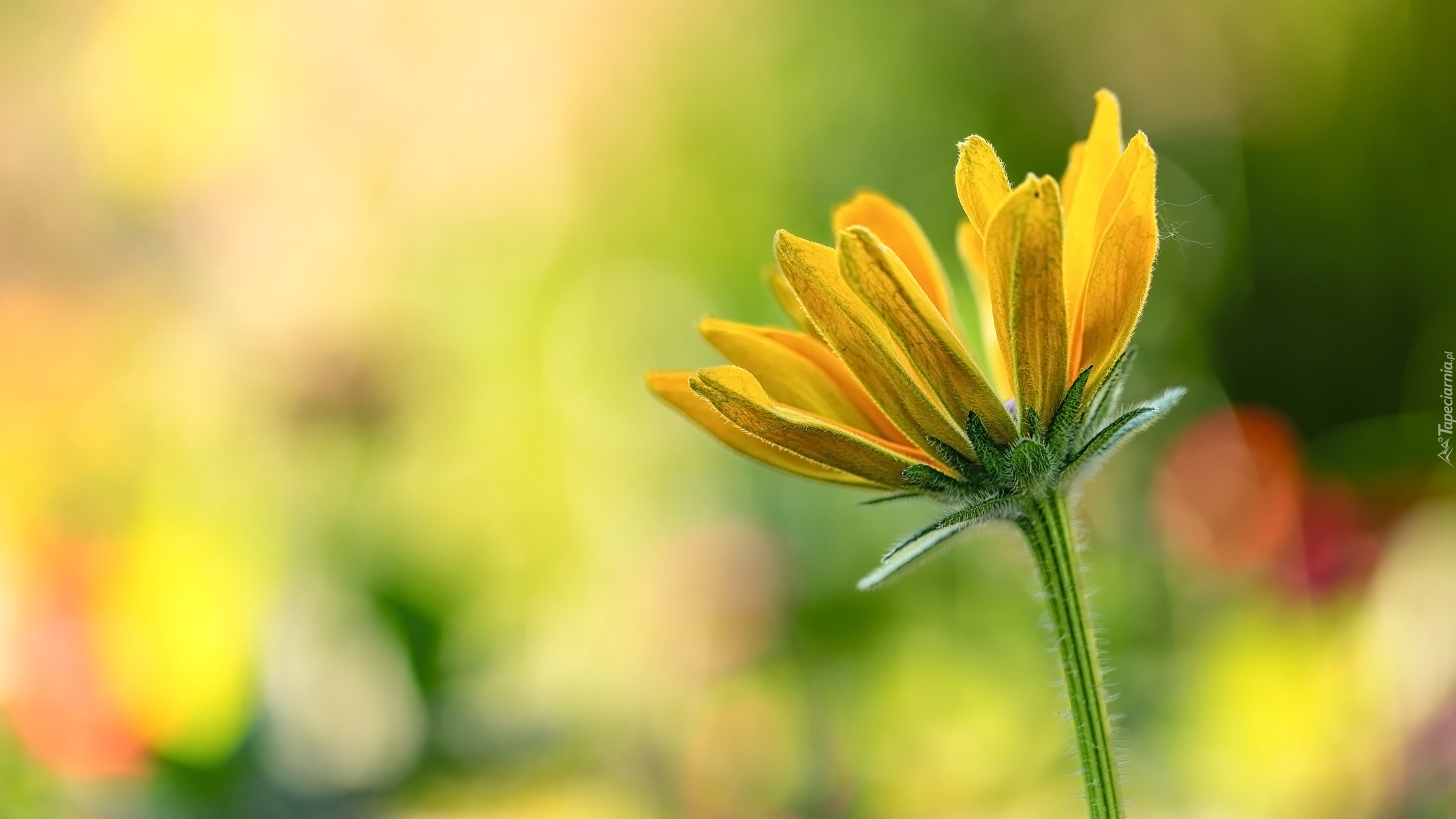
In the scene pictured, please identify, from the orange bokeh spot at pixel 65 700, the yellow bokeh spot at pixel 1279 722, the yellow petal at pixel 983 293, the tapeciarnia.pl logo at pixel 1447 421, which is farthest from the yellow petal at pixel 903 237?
the orange bokeh spot at pixel 65 700

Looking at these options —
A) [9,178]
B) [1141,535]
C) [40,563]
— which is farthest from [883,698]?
[9,178]

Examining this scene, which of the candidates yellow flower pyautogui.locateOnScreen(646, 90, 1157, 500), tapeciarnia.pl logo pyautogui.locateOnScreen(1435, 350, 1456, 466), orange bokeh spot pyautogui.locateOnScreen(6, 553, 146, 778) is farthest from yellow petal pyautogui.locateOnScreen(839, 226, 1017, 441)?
orange bokeh spot pyautogui.locateOnScreen(6, 553, 146, 778)

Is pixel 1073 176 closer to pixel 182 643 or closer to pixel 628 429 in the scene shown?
pixel 182 643

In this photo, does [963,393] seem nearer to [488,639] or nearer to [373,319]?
[488,639]

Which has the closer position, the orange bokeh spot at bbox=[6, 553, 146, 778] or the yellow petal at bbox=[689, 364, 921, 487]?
the yellow petal at bbox=[689, 364, 921, 487]

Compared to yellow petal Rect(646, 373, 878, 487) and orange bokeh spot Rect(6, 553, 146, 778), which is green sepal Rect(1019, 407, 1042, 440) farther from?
orange bokeh spot Rect(6, 553, 146, 778)

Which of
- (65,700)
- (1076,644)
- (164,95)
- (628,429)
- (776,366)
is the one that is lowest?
(1076,644)

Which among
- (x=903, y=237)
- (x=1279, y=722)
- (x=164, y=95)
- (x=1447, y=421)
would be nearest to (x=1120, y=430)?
(x=903, y=237)

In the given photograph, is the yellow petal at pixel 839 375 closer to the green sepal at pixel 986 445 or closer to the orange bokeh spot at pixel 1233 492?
the green sepal at pixel 986 445
